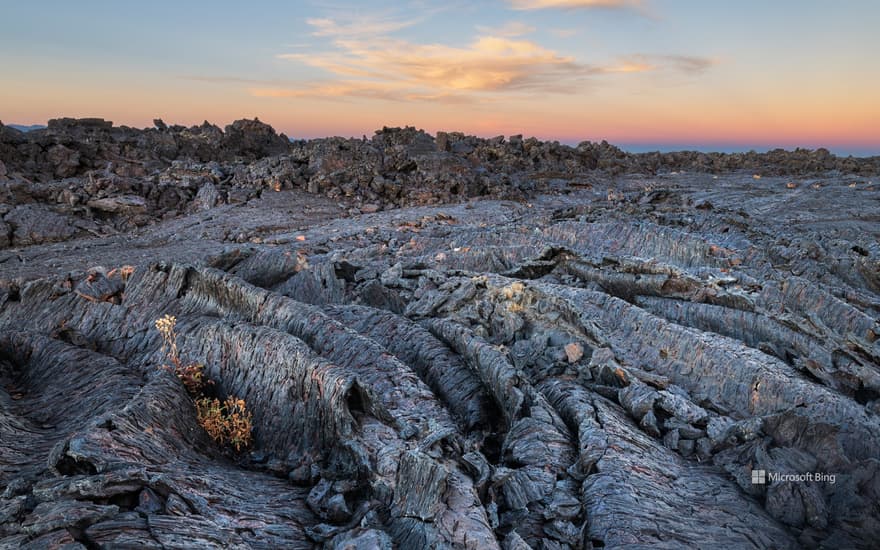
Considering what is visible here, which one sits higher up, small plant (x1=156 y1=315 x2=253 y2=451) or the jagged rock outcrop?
the jagged rock outcrop

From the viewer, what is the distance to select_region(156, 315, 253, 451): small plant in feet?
21.7

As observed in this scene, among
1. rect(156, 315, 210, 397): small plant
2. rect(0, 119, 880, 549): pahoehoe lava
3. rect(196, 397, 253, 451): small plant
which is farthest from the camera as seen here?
rect(156, 315, 210, 397): small plant

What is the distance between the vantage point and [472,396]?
300 inches

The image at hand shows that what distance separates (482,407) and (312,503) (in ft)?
9.59

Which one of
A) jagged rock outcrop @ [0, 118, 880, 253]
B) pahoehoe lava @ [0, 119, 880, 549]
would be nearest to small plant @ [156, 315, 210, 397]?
pahoehoe lava @ [0, 119, 880, 549]

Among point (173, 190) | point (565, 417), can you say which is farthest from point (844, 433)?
point (173, 190)

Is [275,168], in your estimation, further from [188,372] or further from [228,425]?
[228,425]

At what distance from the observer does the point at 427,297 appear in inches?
441

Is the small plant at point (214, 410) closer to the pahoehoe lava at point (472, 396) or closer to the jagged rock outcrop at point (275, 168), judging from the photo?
the pahoehoe lava at point (472, 396)

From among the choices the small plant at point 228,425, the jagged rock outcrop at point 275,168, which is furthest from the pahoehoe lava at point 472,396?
the jagged rock outcrop at point 275,168

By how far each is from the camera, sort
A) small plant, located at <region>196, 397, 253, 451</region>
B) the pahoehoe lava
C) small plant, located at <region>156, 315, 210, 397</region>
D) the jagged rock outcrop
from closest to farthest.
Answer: the pahoehoe lava, small plant, located at <region>196, 397, 253, 451</region>, small plant, located at <region>156, 315, 210, 397</region>, the jagged rock outcrop

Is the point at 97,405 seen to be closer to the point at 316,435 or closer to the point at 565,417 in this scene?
the point at 316,435

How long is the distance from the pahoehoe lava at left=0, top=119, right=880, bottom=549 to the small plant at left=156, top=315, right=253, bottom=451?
0.21 meters

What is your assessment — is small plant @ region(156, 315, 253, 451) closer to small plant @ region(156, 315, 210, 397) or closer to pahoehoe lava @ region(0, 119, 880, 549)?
small plant @ region(156, 315, 210, 397)
